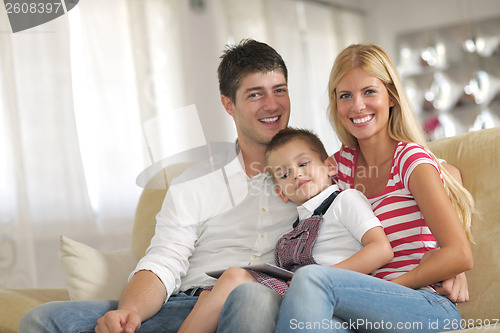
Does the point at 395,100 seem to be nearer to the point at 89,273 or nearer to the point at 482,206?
the point at 482,206

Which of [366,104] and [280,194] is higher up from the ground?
[366,104]

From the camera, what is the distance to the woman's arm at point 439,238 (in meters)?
1.39

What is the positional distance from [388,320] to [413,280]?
141 mm

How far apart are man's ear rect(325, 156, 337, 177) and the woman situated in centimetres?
3

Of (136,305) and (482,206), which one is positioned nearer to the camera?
(136,305)

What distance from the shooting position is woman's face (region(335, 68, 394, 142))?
1652 mm

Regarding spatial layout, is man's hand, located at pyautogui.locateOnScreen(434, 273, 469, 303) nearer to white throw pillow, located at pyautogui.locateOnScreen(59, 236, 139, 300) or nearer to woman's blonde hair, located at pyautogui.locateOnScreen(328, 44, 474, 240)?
woman's blonde hair, located at pyautogui.locateOnScreen(328, 44, 474, 240)

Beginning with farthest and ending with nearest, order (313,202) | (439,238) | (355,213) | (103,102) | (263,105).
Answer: (103,102)
(263,105)
(313,202)
(355,213)
(439,238)

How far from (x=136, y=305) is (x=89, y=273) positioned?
275 millimetres

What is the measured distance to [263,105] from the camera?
6.18ft

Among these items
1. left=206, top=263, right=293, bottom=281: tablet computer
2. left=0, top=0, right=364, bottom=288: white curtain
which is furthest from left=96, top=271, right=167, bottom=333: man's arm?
left=0, top=0, right=364, bottom=288: white curtain

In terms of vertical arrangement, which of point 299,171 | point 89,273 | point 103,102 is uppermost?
point 103,102

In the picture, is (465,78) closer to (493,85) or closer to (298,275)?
(493,85)

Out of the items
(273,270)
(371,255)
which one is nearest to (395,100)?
(371,255)
